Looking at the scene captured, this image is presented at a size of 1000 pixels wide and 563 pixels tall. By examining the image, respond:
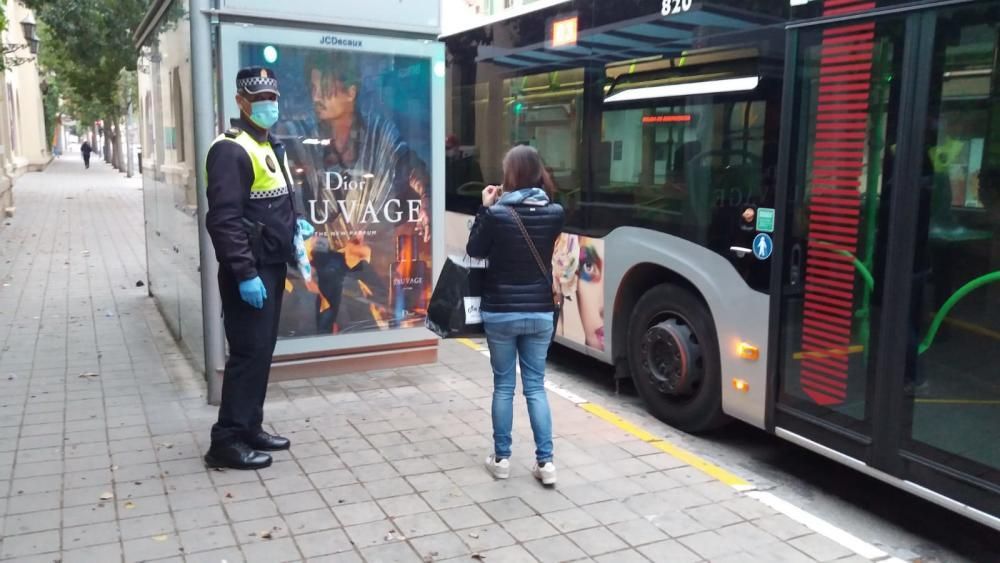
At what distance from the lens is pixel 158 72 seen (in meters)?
7.38

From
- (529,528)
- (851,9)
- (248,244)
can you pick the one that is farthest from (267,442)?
(851,9)

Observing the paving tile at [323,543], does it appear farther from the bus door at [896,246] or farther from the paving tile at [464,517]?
the bus door at [896,246]

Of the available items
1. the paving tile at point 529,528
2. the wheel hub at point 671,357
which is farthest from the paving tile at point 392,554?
the wheel hub at point 671,357

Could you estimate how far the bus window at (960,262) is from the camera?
11.3 feet

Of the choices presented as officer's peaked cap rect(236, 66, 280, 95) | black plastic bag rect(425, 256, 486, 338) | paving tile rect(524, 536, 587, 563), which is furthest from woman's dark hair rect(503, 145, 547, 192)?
paving tile rect(524, 536, 587, 563)

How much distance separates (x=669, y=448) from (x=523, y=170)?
6.77 feet

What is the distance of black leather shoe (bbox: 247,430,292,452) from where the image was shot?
15.6 ft

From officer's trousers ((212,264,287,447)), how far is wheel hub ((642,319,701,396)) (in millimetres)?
2478

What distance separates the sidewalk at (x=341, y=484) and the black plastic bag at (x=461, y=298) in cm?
84

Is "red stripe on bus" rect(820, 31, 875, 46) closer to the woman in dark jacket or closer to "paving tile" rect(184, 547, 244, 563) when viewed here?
the woman in dark jacket

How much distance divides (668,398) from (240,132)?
3208 millimetres

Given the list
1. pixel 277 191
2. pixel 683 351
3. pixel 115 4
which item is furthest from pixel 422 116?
pixel 115 4

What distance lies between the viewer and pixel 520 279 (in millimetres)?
4164

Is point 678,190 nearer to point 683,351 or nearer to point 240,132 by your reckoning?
point 683,351
